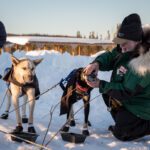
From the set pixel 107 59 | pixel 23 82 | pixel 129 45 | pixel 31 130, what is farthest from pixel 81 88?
pixel 129 45

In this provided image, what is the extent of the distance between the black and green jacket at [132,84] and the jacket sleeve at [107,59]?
46mm

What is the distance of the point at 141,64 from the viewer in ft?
16.8

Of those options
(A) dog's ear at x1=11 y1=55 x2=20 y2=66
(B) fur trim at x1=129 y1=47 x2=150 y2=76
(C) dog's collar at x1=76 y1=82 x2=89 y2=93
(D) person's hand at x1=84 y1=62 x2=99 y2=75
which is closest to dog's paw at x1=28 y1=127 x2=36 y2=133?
(C) dog's collar at x1=76 y1=82 x2=89 y2=93

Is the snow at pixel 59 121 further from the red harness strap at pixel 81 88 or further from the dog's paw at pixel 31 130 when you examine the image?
the red harness strap at pixel 81 88

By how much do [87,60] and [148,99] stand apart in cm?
744

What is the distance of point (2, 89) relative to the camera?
35.5ft

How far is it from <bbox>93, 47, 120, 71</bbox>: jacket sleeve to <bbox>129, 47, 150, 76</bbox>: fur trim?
69 centimetres

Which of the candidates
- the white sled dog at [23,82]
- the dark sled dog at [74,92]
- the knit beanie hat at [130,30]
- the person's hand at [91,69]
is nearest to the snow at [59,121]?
the dark sled dog at [74,92]

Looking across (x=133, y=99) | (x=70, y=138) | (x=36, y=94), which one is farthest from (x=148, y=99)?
(x=36, y=94)

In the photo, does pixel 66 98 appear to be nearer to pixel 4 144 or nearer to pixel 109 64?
pixel 109 64

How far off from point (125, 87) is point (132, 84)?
0.10 m

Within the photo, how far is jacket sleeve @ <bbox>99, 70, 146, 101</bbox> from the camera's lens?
5148 mm

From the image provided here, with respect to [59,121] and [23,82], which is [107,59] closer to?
[23,82]

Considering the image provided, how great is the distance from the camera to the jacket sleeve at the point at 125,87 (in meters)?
5.15
